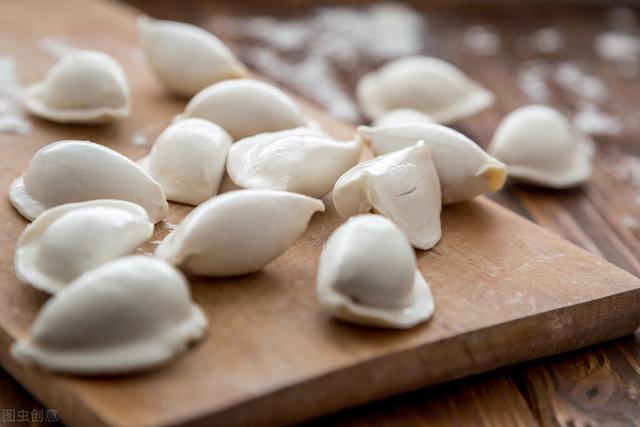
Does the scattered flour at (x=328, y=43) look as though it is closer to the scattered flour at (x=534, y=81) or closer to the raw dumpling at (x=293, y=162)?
the scattered flour at (x=534, y=81)

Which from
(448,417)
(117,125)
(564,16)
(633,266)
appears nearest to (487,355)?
(448,417)

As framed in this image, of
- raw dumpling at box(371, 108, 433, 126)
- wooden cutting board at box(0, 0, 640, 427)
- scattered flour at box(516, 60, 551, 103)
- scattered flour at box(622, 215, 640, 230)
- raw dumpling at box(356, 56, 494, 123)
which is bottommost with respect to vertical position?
scattered flour at box(516, 60, 551, 103)

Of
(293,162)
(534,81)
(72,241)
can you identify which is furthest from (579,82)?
(72,241)

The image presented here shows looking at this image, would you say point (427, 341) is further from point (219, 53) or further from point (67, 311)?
point (219, 53)

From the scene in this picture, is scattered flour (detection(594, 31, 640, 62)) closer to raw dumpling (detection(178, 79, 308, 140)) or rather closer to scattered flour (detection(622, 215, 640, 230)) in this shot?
scattered flour (detection(622, 215, 640, 230))

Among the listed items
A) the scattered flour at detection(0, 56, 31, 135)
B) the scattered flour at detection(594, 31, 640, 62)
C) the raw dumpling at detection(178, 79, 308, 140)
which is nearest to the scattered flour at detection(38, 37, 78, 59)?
the scattered flour at detection(0, 56, 31, 135)
